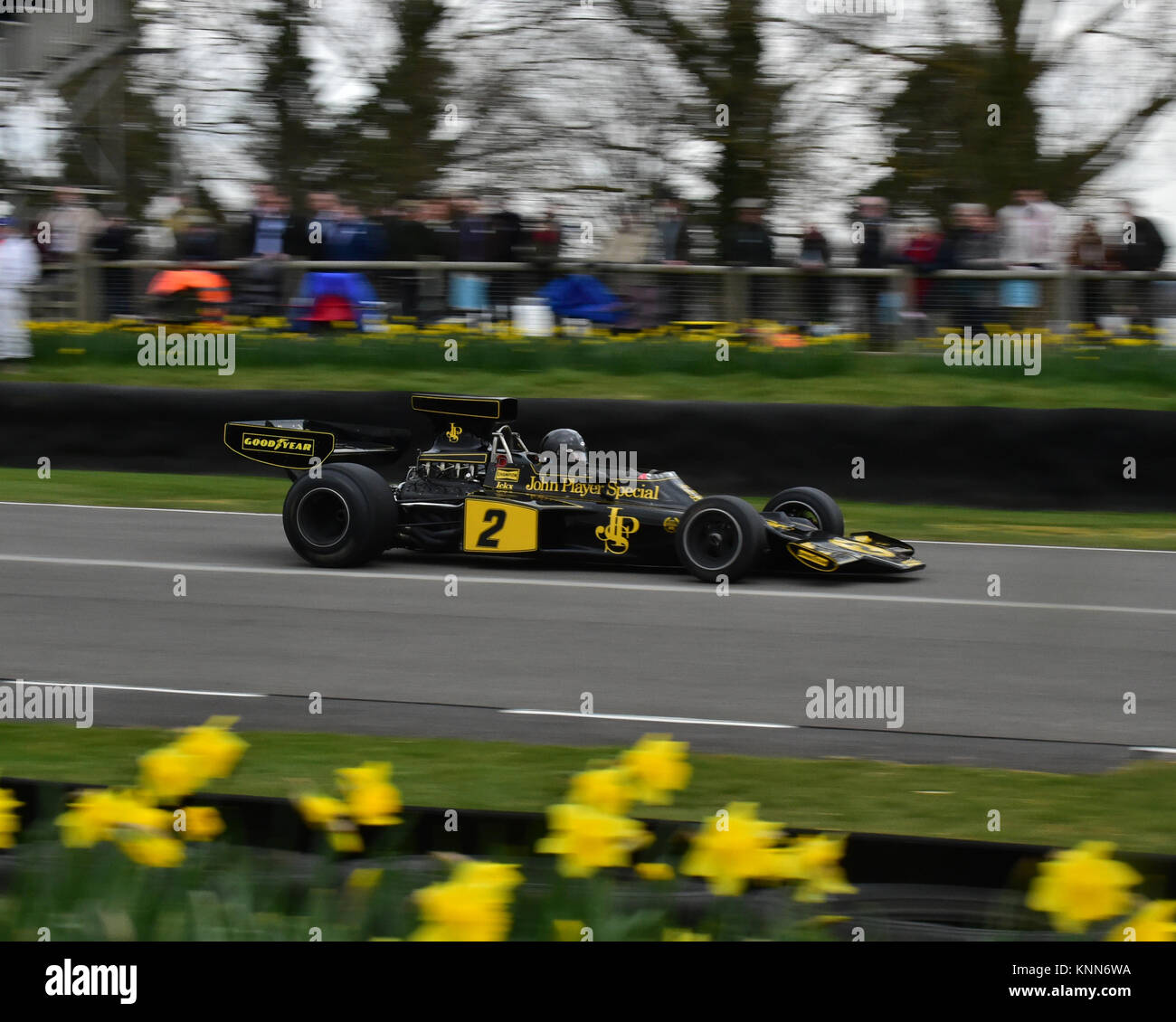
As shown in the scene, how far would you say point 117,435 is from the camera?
14.5 metres

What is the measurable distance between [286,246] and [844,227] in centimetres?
678

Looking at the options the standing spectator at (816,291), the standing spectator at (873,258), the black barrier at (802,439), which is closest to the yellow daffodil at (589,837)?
the black barrier at (802,439)

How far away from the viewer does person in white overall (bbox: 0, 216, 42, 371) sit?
15.7 metres

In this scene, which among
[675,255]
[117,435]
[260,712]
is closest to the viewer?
[260,712]

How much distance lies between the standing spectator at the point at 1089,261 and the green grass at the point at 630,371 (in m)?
0.46

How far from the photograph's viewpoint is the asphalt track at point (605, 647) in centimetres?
641

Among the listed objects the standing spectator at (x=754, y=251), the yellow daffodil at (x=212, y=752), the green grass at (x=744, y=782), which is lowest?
the green grass at (x=744, y=782)

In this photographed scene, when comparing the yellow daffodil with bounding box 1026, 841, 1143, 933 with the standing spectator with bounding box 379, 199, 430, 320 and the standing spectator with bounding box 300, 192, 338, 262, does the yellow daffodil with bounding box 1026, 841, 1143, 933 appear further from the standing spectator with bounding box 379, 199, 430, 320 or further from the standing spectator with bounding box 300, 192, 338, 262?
the standing spectator with bounding box 300, 192, 338, 262

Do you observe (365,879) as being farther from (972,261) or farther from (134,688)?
(972,261)

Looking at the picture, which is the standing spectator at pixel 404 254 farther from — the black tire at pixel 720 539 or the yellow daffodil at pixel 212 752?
the yellow daffodil at pixel 212 752
